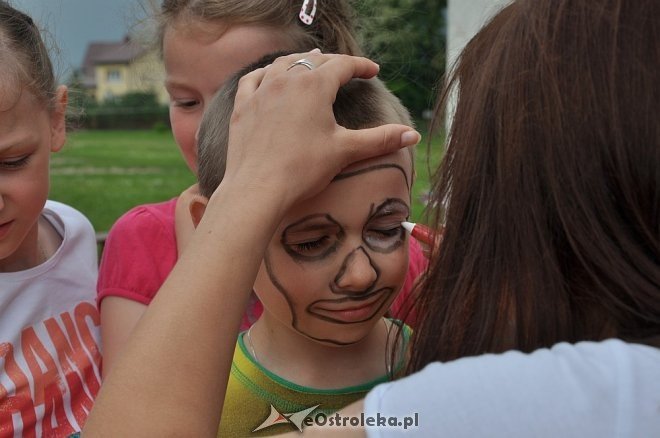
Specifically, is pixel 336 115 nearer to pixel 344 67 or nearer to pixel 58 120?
pixel 344 67

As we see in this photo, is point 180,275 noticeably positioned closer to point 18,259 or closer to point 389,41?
point 18,259

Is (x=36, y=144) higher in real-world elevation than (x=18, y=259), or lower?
higher

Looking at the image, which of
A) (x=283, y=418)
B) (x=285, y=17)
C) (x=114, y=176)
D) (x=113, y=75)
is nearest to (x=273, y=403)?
(x=283, y=418)

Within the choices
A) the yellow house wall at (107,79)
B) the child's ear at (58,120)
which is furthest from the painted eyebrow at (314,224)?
the yellow house wall at (107,79)

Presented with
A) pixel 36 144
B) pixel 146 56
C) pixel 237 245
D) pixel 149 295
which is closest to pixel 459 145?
pixel 237 245

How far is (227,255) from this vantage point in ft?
3.72

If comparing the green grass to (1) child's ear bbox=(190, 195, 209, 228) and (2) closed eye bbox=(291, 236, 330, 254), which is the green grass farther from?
(2) closed eye bbox=(291, 236, 330, 254)

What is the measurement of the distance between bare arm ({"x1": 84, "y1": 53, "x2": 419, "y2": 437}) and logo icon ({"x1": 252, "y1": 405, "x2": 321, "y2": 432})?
1.13 ft

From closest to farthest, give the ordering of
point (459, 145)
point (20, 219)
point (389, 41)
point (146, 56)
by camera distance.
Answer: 1. point (459, 145)
2. point (20, 219)
3. point (146, 56)
4. point (389, 41)

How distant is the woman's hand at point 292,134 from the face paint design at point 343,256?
0.08 meters

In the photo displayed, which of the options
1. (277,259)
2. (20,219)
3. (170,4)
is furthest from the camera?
(170,4)

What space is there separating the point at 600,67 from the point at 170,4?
1.46 metres

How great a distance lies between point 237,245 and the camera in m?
1.14

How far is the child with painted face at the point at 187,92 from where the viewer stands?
1.86 meters
